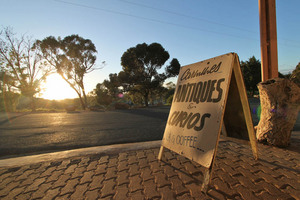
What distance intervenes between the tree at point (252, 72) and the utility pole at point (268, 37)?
29.8 m

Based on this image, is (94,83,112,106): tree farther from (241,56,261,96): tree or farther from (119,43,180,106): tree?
(241,56,261,96): tree

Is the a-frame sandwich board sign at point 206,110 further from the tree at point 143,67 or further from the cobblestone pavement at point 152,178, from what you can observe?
the tree at point 143,67

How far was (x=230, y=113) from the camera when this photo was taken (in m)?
2.37

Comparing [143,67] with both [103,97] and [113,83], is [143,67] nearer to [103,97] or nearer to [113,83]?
[113,83]

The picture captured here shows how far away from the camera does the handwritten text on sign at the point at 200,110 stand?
1598mm

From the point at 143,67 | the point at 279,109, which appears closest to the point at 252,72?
the point at 143,67

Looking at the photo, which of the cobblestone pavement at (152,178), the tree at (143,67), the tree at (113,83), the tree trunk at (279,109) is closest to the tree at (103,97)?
the tree at (113,83)

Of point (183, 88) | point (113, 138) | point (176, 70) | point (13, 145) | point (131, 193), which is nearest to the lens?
point (131, 193)

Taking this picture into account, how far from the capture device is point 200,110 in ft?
5.98

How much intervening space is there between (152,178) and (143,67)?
20716 millimetres

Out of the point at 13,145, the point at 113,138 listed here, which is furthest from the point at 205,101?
the point at 13,145

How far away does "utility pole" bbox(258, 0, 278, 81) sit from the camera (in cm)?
299

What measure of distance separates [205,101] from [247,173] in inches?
43.6

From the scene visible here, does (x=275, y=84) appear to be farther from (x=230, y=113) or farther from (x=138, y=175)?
(x=138, y=175)
